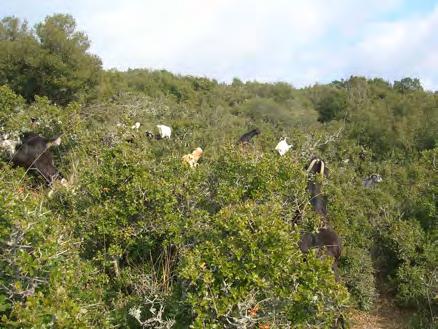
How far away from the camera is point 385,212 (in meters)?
8.37

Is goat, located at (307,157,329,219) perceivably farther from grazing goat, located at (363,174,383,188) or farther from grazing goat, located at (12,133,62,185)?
grazing goat, located at (12,133,62,185)

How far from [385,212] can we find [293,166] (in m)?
3.06

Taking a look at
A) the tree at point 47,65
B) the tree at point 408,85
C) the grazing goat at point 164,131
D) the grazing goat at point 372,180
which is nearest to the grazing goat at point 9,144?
the grazing goat at point 164,131

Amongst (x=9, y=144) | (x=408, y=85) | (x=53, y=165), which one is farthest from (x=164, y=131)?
(x=408, y=85)

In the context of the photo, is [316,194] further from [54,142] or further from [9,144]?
[9,144]

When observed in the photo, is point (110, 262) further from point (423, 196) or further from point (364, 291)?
point (423, 196)

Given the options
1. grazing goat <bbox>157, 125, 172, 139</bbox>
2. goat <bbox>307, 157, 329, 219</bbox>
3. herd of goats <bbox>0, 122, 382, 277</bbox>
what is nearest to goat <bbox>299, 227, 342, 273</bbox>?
herd of goats <bbox>0, 122, 382, 277</bbox>

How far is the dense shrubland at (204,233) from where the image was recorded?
406 cm

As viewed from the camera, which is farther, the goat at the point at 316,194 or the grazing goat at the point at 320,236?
the goat at the point at 316,194

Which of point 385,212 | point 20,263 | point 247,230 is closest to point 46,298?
point 20,263

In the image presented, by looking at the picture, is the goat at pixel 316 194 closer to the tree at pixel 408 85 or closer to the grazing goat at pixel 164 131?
the grazing goat at pixel 164 131

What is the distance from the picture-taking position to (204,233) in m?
5.02

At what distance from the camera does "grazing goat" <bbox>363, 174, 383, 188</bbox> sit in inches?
380

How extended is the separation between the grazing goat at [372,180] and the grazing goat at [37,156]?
514 centimetres
